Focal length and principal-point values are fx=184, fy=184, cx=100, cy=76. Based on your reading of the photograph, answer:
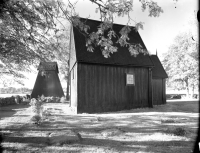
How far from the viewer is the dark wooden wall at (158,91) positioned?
77.2ft

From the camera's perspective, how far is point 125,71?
1811cm

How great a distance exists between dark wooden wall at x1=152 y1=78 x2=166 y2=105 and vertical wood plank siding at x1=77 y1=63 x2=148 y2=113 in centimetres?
458

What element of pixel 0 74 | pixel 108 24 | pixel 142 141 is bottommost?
pixel 142 141

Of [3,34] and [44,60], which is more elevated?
[3,34]

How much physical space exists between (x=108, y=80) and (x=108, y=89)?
84 cm

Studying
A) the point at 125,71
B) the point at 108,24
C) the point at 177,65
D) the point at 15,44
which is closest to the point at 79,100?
the point at 125,71

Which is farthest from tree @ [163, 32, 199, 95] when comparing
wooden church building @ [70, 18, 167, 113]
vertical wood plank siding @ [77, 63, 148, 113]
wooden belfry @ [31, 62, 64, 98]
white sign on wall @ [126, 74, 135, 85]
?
wooden belfry @ [31, 62, 64, 98]

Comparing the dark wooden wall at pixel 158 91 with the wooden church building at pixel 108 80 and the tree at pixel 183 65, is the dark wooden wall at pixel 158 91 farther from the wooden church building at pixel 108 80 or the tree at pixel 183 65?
the tree at pixel 183 65

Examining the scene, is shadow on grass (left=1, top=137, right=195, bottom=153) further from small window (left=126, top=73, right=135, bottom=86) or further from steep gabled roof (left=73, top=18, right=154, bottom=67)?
small window (left=126, top=73, right=135, bottom=86)

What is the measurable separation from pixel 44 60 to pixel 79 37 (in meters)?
7.81

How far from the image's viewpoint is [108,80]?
56.2 feet

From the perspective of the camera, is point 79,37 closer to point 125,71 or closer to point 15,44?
point 125,71

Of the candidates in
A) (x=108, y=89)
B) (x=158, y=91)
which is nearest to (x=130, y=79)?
(x=108, y=89)

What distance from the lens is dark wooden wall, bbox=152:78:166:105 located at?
2352cm
